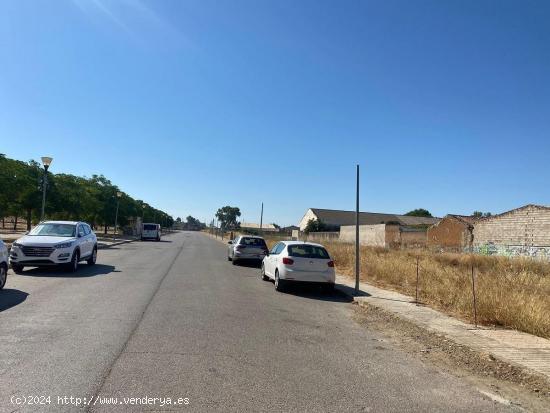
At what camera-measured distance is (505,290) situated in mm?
11961

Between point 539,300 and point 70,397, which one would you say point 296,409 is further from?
point 539,300

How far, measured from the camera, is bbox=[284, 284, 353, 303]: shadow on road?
1395 cm

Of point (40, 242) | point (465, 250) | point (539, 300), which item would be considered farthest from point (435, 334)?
point (465, 250)

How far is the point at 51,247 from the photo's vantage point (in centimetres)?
1602

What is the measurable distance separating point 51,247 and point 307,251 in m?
8.43

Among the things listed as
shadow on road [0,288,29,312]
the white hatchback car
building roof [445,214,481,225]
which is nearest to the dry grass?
the white hatchback car

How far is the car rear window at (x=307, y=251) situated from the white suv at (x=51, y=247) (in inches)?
302

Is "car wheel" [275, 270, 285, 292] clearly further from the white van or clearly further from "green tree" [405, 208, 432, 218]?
"green tree" [405, 208, 432, 218]

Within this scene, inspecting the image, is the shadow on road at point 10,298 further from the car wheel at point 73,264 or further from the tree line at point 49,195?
the tree line at point 49,195

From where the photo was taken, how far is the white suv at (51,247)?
15.9m

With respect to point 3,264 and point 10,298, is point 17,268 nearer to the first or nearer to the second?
point 3,264

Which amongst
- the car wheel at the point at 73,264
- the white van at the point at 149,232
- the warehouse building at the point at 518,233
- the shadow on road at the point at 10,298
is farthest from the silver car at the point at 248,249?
the white van at the point at 149,232

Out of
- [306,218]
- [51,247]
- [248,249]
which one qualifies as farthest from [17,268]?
[306,218]

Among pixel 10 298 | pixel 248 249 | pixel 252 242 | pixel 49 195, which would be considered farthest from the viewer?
pixel 49 195
